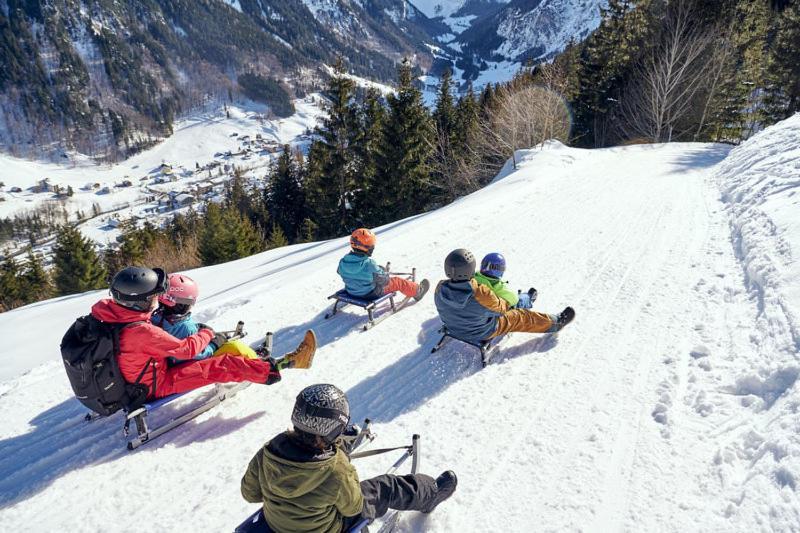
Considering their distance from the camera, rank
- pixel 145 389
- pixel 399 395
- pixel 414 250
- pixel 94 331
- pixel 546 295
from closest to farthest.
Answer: pixel 94 331 < pixel 145 389 < pixel 399 395 < pixel 546 295 < pixel 414 250

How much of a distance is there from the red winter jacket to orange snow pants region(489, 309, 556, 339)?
338 cm

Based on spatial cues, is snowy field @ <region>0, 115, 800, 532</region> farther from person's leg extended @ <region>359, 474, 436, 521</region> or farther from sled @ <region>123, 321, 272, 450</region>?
person's leg extended @ <region>359, 474, 436, 521</region>

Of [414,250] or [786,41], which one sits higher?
[786,41]

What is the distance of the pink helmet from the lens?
15.0ft

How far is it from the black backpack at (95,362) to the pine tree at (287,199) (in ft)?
113

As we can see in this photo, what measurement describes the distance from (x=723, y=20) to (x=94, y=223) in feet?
460

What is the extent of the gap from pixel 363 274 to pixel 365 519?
12.4ft

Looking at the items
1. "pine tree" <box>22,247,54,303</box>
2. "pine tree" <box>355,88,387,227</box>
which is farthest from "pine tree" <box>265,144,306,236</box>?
"pine tree" <box>22,247,54,303</box>

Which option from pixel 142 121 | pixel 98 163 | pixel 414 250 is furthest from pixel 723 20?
pixel 142 121

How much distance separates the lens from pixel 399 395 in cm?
455

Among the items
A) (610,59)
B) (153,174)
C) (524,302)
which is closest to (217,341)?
(524,302)

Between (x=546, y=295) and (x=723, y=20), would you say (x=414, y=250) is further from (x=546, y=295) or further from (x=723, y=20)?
(x=723, y=20)

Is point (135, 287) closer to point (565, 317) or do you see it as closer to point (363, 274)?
point (363, 274)

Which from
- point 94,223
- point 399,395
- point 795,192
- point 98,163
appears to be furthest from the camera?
point 98,163
